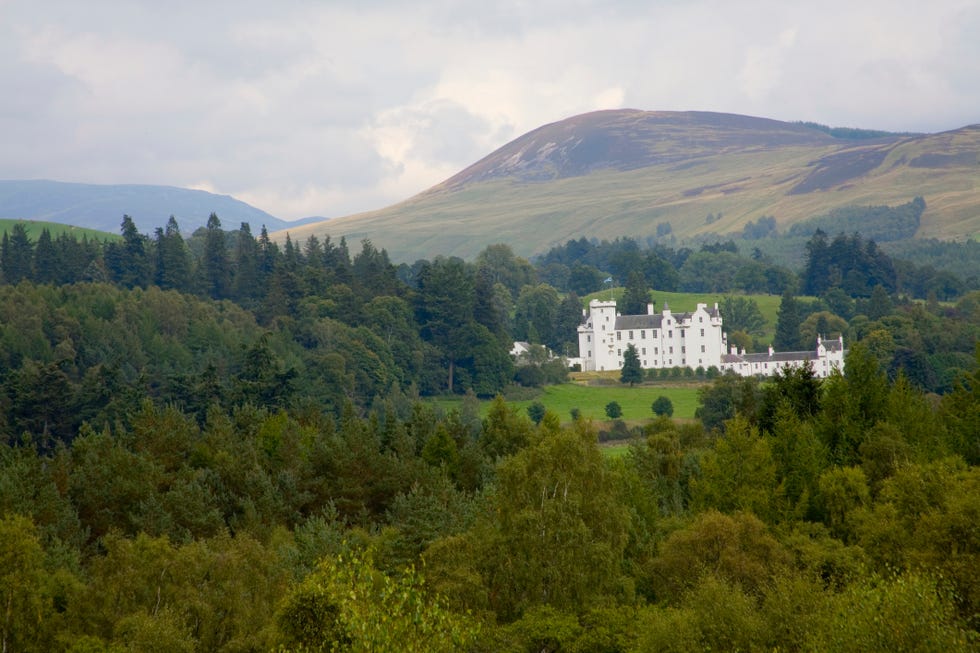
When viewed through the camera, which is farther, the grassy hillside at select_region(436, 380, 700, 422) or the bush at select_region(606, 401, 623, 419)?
the grassy hillside at select_region(436, 380, 700, 422)

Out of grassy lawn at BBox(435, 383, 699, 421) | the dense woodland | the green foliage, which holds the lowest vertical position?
grassy lawn at BBox(435, 383, 699, 421)

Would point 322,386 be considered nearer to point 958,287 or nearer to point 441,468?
point 441,468

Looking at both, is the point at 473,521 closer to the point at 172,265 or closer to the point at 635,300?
the point at 172,265

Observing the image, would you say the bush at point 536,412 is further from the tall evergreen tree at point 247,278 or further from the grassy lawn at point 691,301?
the grassy lawn at point 691,301

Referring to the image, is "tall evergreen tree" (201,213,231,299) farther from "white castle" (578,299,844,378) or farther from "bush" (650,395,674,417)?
"bush" (650,395,674,417)

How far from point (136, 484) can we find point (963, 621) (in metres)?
41.1

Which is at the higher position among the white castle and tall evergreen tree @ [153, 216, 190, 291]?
tall evergreen tree @ [153, 216, 190, 291]

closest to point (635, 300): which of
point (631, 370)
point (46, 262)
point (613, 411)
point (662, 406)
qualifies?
point (631, 370)

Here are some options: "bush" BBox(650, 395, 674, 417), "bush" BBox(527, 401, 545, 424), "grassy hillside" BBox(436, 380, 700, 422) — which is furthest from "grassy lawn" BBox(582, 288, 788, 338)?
"bush" BBox(527, 401, 545, 424)

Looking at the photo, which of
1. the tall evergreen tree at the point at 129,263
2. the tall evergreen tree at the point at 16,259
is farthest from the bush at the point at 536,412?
the tall evergreen tree at the point at 16,259

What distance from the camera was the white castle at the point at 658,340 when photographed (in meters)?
145

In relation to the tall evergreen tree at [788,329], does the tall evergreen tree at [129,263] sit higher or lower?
higher

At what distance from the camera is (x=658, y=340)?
147250 millimetres

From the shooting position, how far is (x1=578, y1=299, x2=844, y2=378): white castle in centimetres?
14525
